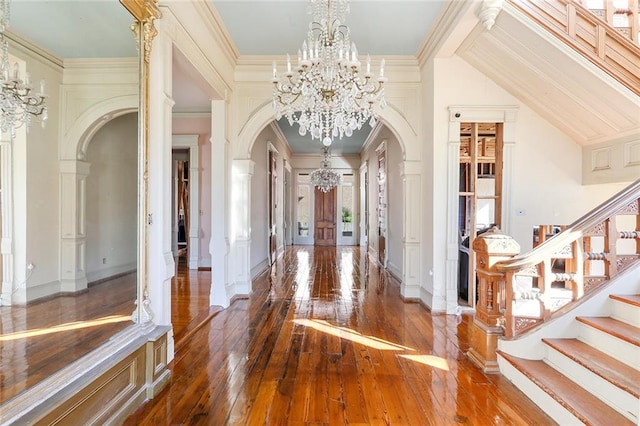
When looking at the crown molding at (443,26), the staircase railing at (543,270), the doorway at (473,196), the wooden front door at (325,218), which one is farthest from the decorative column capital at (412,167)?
the wooden front door at (325,218)

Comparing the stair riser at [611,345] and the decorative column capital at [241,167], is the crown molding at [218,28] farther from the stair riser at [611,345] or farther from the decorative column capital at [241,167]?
the stair riser at [611,345]

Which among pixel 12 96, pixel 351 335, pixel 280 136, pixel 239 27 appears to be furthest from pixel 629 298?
pixel 280 136

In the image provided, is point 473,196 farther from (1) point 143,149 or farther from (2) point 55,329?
(2) point 55,329

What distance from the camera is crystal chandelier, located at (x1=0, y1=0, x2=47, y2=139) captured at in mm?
1454

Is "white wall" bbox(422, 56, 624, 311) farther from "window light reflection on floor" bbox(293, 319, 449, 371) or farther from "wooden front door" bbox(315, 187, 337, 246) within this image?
"wooden front door" bbox(315, 187, 337, 246)

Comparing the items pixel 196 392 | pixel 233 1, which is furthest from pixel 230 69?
pixel 196 392

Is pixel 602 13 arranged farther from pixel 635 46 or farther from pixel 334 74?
pixel 334 74

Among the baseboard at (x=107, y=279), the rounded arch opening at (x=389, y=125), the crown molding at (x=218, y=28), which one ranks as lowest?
the baseboard at (x=107, y=279)

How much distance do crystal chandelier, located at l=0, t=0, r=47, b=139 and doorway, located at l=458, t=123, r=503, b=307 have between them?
441 cm

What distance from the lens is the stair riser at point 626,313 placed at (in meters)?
2.40

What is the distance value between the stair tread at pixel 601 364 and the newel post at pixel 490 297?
0.40 meters

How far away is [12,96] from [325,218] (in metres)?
10.9

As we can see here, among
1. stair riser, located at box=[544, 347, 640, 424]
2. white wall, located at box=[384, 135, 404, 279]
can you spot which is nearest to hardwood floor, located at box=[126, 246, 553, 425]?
stair riser, located at box=[544, 347, 640, 424]

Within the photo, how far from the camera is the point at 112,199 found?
2305 millimetres
